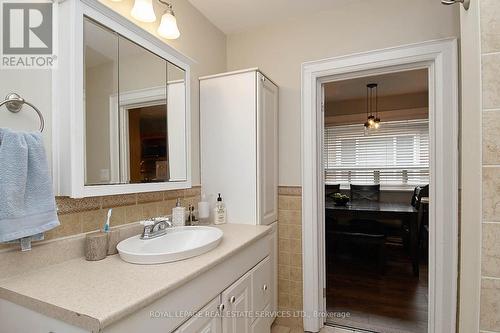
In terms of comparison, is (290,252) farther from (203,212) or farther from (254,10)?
(254,10)

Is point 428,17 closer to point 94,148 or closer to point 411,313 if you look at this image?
point 94,148

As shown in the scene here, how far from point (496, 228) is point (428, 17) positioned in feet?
5.05

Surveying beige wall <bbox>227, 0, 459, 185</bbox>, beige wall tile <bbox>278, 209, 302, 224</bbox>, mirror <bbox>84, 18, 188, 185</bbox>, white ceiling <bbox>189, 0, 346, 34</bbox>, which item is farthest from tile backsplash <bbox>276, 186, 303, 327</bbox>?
white ceiling <bbox>189, 0, 346, 34</bbox>

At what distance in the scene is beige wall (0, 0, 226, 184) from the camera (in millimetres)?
1006

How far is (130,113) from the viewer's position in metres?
1.41

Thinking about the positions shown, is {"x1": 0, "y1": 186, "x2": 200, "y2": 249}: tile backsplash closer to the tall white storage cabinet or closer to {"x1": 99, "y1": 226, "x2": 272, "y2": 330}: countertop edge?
→ the tall white storage cabinet

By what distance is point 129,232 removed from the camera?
4.54 ft

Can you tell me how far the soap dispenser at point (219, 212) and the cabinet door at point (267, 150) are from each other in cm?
25

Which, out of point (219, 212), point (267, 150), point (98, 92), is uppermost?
point (98, 92)

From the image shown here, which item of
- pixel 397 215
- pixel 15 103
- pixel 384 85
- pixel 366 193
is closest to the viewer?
pixel 15 103

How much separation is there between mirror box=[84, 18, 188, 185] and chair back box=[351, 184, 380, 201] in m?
3.29

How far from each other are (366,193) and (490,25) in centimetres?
359

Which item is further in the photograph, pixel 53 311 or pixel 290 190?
pixel 290 190

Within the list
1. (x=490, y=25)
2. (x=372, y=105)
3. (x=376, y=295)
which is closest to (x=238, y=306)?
(x=490, y=25)
